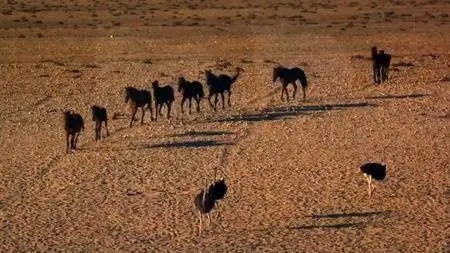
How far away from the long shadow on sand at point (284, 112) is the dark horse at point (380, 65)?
4182mm

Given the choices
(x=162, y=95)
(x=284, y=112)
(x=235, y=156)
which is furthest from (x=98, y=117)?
(x=284, y=112)

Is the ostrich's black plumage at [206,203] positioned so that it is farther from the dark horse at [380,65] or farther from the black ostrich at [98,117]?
the dark horse at [380,65]

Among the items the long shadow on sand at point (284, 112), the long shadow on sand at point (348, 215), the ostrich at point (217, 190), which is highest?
the ostrich at point (217, 190)

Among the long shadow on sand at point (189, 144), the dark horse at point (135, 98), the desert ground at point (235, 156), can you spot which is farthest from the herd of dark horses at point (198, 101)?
the long shadow on sand at point (189, 144)

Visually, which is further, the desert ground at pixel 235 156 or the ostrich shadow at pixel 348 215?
the ostrich shadow at pixel 348 215

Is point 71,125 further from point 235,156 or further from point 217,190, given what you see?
point 217,190

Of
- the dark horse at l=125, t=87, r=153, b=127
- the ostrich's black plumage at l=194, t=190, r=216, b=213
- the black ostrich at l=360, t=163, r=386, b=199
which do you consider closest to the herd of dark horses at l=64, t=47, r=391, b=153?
the dark horse at l=125, t=87, r=153, b=127

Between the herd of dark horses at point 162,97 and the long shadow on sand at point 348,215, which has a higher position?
the herd of dark horses at point 162,97

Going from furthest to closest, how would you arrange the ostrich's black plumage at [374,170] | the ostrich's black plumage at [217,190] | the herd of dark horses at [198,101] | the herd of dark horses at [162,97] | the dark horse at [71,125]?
the herd of dark horses at [162,97] < the dark horse at [71,125] < the ostrich's black plumage at [374,170] < the herd of dark horses at [198,101] < the ostrich's black plumage at [217,190]

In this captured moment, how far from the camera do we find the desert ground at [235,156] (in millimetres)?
16516

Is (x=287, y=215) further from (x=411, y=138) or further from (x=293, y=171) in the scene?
(x=411, y=138)

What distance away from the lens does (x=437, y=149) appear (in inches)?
887

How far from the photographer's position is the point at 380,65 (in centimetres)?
3219

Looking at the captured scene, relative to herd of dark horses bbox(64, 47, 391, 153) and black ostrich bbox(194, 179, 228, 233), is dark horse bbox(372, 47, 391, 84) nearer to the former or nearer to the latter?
herd of dark horses bbox(64, 47, 391, 153)
